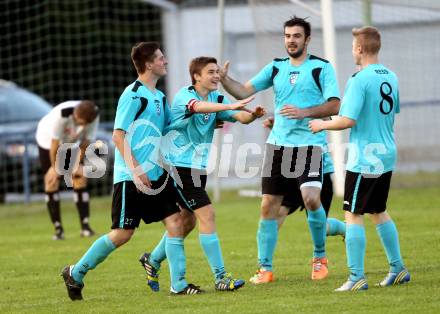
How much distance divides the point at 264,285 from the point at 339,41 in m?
9.58

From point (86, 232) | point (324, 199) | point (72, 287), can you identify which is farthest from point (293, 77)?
point (86, 232)

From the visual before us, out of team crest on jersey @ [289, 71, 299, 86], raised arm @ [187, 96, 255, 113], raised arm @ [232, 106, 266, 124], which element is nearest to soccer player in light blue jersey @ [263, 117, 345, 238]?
team crest on jersey @ [289, 71, 299, 86]

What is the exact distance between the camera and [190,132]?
350 inches

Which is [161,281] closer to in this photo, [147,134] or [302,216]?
[147,134]

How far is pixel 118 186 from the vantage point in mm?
8469

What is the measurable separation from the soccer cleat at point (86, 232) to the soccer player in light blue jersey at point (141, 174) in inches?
215

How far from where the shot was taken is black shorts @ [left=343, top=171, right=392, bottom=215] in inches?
322

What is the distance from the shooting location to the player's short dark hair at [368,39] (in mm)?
8094

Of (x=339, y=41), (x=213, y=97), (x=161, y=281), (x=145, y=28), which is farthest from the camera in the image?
(x=145, y=28)

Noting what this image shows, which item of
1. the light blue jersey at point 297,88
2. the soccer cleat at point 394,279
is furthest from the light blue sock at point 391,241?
the light blue jersey at point 297,88

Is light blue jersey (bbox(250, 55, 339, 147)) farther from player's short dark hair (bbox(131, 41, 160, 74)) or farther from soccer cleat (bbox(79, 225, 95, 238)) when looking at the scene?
soccer cleat (bbox(79, 225, 95, 238))

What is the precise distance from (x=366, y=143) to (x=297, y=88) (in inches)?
46.6

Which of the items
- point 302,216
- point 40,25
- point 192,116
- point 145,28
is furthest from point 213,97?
point 145,28

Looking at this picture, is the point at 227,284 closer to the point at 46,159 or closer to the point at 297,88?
the point at 297,88
